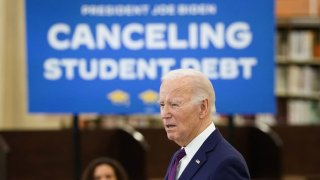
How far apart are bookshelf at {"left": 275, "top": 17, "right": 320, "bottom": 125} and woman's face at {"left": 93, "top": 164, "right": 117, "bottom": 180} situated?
13.7ft

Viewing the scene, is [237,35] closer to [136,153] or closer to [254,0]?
[254,0]

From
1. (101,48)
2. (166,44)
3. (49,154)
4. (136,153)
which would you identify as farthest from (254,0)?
(49,154)

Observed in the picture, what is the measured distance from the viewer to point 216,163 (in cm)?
223

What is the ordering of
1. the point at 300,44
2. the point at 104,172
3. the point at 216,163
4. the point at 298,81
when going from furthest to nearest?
the point at 298,81, the point at 300,44, the point at 104,172, the point at 216,163

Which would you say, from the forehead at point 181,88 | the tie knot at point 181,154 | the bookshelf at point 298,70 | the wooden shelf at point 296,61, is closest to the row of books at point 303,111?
the bookshelf at point 298,70

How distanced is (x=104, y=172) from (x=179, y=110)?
2553 millimetres

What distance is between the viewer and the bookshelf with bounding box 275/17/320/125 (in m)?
8.67

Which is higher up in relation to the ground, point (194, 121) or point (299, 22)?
point (299, 22)

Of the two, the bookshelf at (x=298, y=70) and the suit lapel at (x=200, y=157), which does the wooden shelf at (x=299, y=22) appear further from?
the suit lapel at (x=200, y=157)

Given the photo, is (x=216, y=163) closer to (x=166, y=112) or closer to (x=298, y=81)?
(x=166, y=112)

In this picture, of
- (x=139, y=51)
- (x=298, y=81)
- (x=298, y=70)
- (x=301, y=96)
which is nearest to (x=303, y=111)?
(x=301, y=96)

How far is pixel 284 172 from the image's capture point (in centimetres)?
622

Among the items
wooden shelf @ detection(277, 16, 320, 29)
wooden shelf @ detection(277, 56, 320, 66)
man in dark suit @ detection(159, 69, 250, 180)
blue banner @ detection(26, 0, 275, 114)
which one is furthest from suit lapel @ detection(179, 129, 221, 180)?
wooden shelf @ detection(277, 56, 320, 66)

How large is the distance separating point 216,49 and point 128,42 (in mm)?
516
